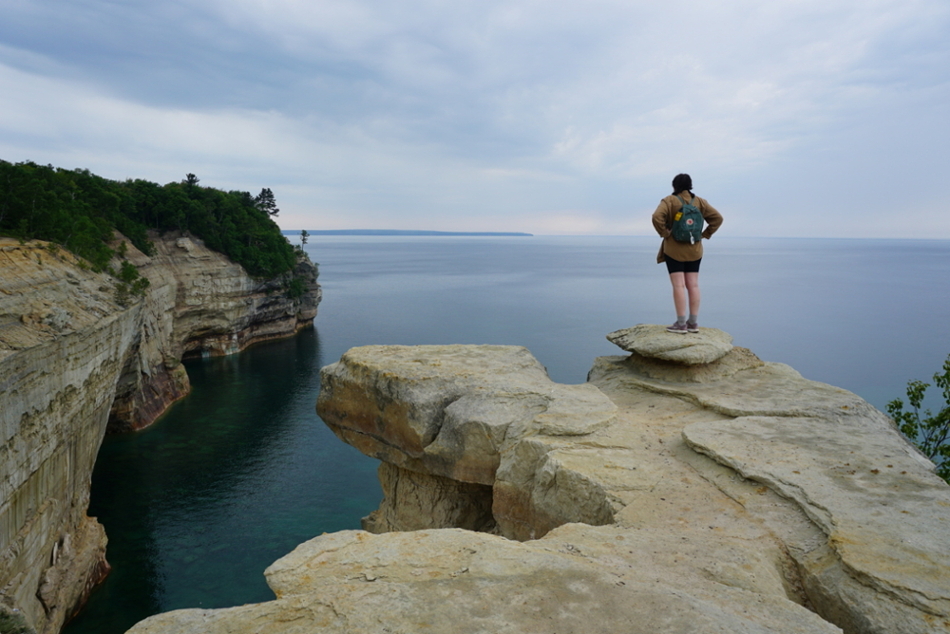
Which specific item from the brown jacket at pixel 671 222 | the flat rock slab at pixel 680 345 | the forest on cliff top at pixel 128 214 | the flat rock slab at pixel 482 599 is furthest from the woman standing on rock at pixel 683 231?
the forest on cliff top at pixel 128 214

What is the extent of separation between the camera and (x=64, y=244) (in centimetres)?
2695

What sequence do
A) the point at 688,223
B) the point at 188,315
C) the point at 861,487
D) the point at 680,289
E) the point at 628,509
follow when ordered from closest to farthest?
the point at 861,487 < the point at 628,509 < the point at 688,223 < the point at 680,289 < the point at 188,315

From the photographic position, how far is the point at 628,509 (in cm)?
714

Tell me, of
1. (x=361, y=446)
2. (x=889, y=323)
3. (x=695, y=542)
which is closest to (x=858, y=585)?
(x=695, y=542)

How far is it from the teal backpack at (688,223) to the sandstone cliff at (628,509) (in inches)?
83.8

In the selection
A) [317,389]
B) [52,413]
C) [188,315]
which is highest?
[52,413]

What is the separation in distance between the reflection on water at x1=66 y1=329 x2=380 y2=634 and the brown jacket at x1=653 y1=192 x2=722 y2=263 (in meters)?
19.2

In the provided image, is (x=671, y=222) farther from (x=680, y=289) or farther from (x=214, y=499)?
(x=214, y=499)

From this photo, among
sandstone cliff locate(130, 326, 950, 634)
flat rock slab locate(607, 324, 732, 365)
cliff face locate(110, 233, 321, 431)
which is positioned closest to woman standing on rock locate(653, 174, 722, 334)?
flat rock slab locate(607, 324, 732, 365)

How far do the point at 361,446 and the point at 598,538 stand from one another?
8.02 m

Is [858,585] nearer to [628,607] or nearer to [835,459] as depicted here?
[628,607]

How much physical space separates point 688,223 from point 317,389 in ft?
133

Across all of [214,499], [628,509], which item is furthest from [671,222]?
[214,499]

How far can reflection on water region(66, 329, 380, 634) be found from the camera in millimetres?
21859
